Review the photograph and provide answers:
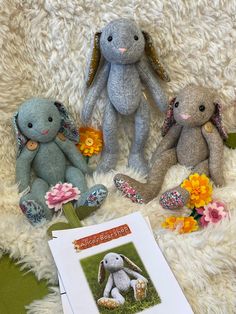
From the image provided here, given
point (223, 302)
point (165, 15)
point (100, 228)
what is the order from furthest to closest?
point (165, 15)
point (100, 228)
point (223, 302)

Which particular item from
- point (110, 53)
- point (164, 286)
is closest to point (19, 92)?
point (110, 53)

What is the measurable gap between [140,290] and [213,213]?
0.32 metres

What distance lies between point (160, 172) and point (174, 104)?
21 cm

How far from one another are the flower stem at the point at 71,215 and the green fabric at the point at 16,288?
0.16m

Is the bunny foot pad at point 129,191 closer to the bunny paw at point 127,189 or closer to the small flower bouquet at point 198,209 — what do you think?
the bunny paw at point 127,189

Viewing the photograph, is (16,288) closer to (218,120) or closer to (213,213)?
(213,213)

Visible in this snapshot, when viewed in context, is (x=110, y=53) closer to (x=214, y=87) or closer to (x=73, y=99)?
(x=73, y=99)

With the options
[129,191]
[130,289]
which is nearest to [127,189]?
[129,191]

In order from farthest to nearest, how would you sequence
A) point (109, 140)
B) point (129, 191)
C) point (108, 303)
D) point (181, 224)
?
point (109, 140) → point (129, 191) → point (181, 224) → point (108, 303)

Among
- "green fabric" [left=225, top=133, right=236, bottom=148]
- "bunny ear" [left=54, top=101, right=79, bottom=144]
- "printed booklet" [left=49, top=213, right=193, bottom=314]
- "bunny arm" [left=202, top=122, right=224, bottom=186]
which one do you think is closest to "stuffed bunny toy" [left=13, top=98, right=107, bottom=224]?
"bunny ear" [left=54, top=101, right=79, bottom=144]

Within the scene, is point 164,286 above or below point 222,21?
below

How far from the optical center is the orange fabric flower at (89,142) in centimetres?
131

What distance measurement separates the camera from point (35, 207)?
1097 mm

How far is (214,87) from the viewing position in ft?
4.31
